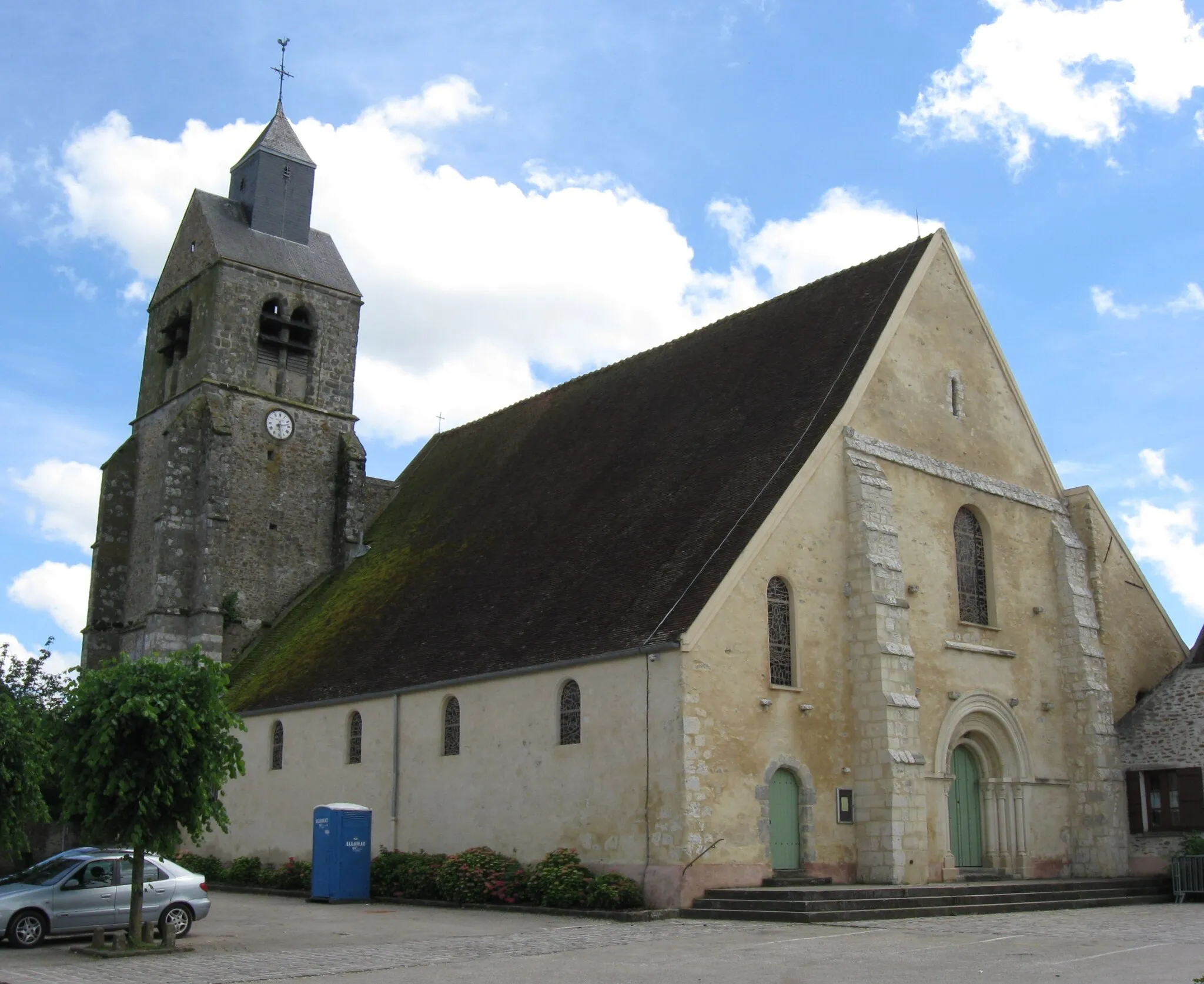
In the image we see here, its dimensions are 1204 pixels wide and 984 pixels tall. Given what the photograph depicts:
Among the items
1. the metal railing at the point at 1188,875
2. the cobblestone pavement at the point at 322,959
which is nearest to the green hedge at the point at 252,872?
the cobblestone pavement at the point at 322,959

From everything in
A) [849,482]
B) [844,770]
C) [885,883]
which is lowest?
[885,883]

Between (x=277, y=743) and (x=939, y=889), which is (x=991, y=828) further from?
(x=277, y=743)

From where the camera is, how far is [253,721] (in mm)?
28672

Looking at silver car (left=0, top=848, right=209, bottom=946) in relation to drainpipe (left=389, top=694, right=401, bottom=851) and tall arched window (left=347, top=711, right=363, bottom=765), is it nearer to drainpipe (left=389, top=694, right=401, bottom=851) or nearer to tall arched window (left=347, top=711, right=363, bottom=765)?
drainpipe (left=389, top=694, right=401, bottom=851)

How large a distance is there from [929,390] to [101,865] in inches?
643

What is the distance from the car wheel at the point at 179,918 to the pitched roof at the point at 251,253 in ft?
69.9

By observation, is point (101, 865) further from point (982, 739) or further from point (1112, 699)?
point (1112, 699)

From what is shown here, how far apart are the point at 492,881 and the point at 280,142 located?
23.9 meters

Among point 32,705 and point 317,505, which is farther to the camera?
point 317,505

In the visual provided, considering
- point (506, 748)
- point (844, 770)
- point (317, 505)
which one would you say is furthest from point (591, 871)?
point (317, 505)

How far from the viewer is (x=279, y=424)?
3447cm

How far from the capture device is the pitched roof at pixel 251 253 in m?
35.1

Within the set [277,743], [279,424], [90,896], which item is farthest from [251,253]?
[90,896]

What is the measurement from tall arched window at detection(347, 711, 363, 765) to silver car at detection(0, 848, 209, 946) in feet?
26.5
